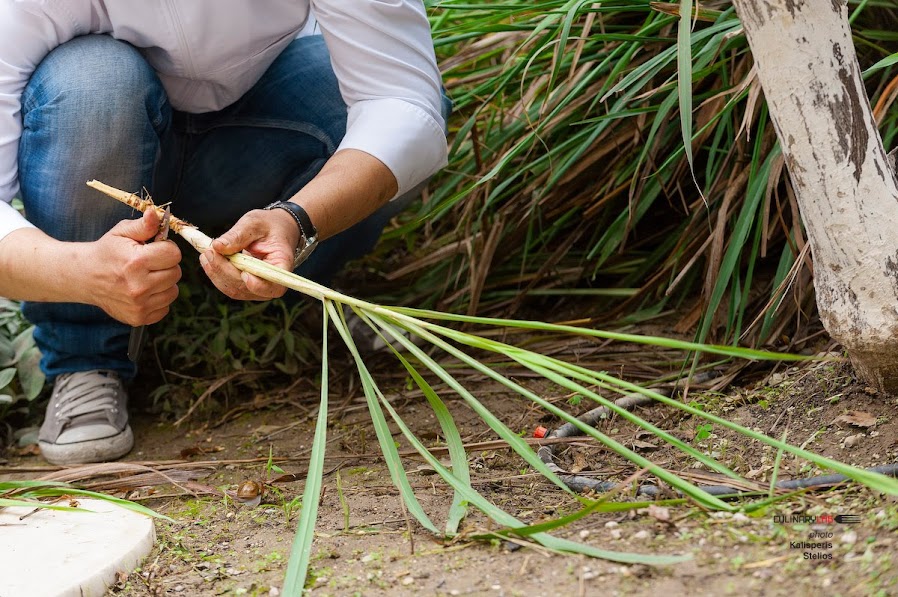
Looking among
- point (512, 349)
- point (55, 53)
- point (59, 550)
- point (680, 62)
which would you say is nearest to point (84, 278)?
point (59, 550)

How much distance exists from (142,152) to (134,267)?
429 millimetres

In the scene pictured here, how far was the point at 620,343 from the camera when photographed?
1.76 metres

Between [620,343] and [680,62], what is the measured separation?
0.77m

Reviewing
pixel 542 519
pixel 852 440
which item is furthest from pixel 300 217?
pixel 852 440

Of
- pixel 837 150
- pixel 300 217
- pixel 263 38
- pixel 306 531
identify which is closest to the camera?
pixel 306 531

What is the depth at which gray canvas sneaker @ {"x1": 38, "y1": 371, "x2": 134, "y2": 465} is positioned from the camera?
63.5 inches

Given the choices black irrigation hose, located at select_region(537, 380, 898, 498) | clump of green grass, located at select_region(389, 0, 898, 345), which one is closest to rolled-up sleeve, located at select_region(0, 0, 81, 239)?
clump of green grass, located at select_region(389, 0, 898, 345)

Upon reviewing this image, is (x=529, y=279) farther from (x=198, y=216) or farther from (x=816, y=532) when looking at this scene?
(x=816, y=532)

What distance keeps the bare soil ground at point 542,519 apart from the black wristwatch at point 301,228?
13.9 inches

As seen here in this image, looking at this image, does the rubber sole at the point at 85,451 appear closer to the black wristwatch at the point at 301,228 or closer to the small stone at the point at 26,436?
the small stone at the point at 26,436

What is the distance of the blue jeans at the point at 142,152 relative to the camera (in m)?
1.48

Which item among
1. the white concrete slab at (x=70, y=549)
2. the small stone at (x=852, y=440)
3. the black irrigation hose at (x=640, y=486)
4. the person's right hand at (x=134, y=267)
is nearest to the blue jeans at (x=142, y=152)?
the person's right hand at (x=134, y=267)

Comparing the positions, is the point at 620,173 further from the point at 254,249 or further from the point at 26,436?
the point at 26,436

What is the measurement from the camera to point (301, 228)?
4.30 ft
